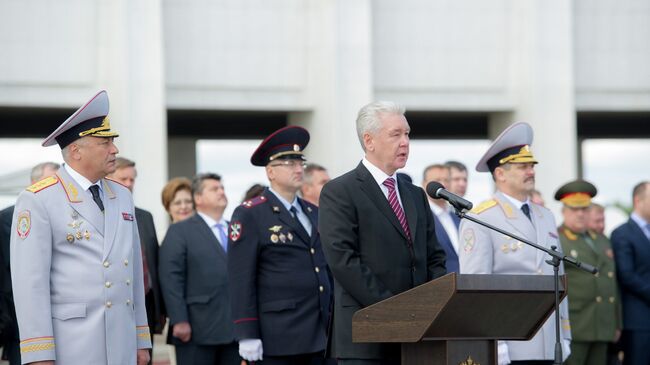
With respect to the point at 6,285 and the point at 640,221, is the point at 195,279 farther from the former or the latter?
the point at 640,221

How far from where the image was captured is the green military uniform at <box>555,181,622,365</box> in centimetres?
1030

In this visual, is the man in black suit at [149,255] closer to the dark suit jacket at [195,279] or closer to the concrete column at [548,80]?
the dark suit jacket at [195,279]

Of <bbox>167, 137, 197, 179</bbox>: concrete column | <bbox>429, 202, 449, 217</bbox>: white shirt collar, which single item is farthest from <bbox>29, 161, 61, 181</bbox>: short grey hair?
<bbox>167, 137, 197, 179</bbox>: concrete column

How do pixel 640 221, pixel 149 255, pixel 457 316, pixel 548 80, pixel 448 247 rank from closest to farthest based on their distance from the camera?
pixel 457 316
pixel 149 255
pixel 448 247
pixel 640 221
pixel 548 80

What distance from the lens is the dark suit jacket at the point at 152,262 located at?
8984 millimetres

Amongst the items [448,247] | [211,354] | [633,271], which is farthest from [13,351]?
[633,271]

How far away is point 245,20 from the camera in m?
18.5

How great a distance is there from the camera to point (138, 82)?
1773 centimetres

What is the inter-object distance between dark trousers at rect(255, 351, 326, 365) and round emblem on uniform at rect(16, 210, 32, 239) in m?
2.04

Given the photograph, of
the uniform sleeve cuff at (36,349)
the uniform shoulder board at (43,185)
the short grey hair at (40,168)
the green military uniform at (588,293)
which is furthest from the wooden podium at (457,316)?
the green military uniform at (588,293)

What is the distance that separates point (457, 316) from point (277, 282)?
7.81ft

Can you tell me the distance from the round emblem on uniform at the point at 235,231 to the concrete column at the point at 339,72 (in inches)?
431

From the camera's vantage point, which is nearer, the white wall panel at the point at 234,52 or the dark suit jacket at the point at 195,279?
A: the dark suit jacket at the point at 195,279

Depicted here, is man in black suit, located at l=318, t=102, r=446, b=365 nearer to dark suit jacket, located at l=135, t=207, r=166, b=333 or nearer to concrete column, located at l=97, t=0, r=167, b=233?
dark suit jacket, located at l=135, t=207, r=166, b=333
